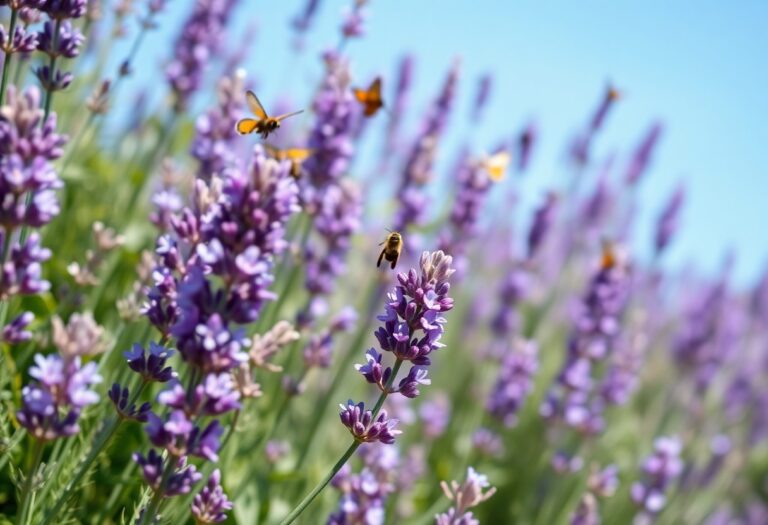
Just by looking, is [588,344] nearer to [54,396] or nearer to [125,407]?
[125,407]

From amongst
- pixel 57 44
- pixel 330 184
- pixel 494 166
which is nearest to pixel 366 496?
pixel 330 184

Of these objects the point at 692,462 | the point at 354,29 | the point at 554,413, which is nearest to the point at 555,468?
the point at 554,413

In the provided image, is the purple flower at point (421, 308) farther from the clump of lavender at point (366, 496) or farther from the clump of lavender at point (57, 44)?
the clump of lavender at point (57, 44)

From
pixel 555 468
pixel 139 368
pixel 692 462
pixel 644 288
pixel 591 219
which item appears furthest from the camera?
pixel 644 288

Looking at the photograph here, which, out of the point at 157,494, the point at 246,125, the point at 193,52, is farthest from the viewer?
the point at 193,52

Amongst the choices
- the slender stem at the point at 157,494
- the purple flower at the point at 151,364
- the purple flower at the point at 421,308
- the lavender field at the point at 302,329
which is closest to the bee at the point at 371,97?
the lavender field at the point at 302,329

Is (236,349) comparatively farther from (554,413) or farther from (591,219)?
(591,219)

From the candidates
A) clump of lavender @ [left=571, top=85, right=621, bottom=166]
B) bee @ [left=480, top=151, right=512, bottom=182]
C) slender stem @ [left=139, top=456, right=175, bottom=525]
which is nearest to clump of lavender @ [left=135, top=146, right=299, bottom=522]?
slender stem @ [left=139, top=456, right=175, bottom=525]
